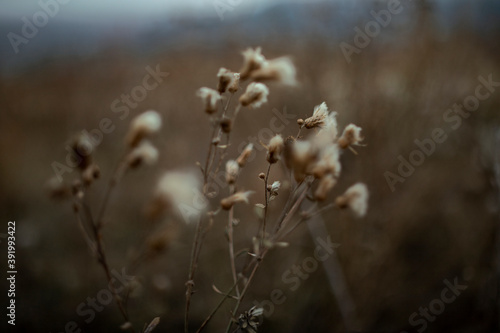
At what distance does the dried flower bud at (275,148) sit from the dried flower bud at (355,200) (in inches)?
6.9

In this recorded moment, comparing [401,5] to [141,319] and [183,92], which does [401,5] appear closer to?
[141,319]

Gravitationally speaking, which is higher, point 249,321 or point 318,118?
point 318,118

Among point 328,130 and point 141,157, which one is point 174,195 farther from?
point 328,130

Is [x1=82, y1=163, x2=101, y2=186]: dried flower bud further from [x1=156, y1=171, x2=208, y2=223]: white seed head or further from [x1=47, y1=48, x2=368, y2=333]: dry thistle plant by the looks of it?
[x1=156, y1=171, x2=208, y2=223]: white seed head

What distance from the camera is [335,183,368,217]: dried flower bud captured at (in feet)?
2.52

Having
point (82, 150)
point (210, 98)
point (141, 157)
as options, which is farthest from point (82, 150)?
point (210, 98)

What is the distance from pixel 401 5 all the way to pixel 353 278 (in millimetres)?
1542

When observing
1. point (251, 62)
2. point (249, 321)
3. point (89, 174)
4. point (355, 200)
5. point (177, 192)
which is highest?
point (251, 62)

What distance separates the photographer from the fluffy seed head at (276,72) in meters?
0.75

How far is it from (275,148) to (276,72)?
0.17 metres

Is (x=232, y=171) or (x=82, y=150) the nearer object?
(x=82, y=150)

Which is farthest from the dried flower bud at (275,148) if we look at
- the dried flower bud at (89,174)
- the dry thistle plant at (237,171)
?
the dried flower bud at (89,174)

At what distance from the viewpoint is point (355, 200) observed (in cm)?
78

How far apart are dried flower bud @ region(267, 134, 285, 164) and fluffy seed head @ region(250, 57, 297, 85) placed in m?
0.13
